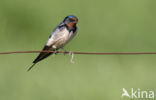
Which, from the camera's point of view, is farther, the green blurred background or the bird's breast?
the green blurred background

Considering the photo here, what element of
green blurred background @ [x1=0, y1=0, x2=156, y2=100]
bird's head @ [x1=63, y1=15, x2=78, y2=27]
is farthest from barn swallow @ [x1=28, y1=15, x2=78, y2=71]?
green blurred background @ [x1=0, y1=0, x2=156, y2=100]

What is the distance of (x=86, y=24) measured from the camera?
1090 centimetres

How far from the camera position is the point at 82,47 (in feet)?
32.8

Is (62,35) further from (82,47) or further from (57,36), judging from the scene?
(82,47)

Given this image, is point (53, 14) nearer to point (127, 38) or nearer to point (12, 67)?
point (127, 38)

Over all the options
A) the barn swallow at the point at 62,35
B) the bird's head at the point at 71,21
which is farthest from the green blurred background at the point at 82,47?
the bird's head at the point at 71,21

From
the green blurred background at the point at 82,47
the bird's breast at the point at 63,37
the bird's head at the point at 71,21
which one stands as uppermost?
the bird's head at the point at 71,21

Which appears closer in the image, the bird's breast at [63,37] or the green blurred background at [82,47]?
the bird's breast at [63,37]

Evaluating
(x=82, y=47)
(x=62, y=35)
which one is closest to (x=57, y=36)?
(x=62, y=35)

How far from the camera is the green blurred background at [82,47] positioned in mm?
8141

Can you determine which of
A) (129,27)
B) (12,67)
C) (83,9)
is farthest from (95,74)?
(83,9)

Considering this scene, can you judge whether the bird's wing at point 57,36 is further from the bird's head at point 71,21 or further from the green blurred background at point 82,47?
the green blurred background at point 82,47

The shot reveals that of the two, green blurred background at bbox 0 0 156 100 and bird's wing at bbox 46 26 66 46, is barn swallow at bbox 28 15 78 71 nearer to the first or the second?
bird's wing at bbox 46 26 66 46

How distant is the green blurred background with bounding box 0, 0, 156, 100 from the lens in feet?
26.7
